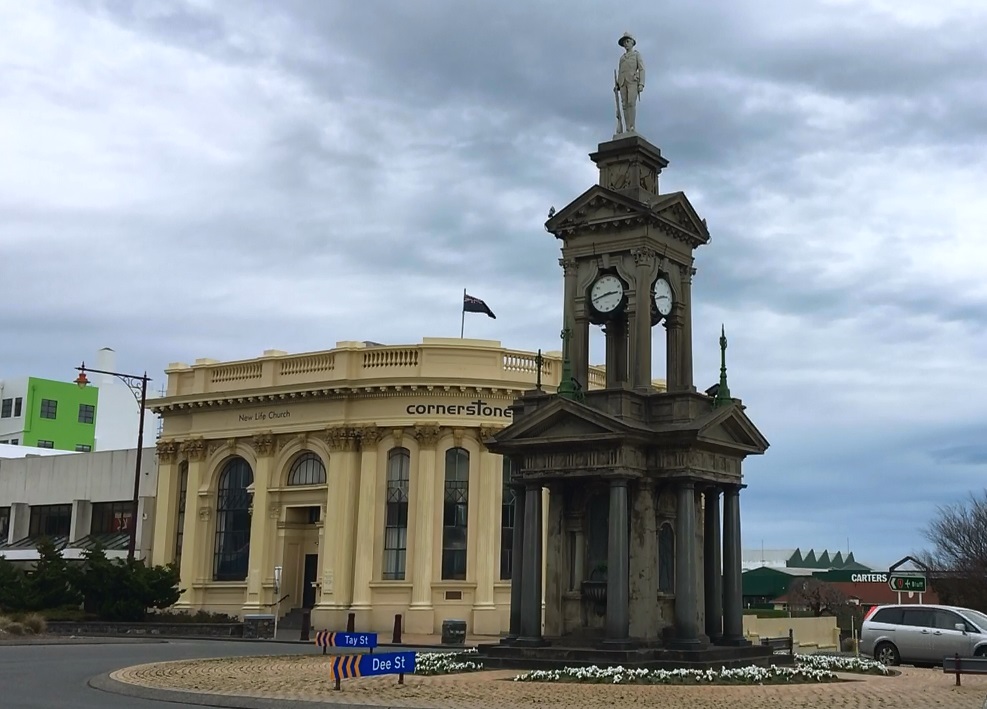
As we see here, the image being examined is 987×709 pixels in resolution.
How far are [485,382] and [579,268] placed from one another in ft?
68.6

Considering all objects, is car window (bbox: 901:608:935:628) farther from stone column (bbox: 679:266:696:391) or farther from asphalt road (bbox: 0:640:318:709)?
asphalt road (bbox: 0:640:318:709)

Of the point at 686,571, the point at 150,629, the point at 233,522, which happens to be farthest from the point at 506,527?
the point at 686,571

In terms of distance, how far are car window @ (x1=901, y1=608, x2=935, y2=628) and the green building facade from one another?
71959 mm

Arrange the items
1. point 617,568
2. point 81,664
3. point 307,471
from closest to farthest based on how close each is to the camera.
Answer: point 617,568 → point 81,664 → point 307,471

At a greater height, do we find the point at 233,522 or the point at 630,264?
the point at 630,264

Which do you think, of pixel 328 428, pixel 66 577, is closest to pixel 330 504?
pixel 328 428

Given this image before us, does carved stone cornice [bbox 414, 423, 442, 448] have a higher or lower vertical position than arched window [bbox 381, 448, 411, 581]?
higher

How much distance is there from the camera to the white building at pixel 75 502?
2269 inches

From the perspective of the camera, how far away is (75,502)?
61.3 m

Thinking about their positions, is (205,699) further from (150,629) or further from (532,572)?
(150,629)

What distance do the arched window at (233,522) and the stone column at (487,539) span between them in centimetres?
1046

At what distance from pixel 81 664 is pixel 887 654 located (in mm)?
18501

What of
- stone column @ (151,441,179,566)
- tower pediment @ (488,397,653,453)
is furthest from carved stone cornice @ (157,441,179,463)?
tower pediment @ (488,397,653,453)

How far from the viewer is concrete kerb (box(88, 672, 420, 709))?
17406mm
